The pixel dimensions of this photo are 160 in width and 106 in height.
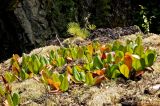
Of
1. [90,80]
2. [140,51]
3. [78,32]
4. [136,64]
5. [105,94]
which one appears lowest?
[105,94]

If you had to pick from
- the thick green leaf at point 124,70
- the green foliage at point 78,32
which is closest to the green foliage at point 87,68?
the thick green leaf at point 124,70

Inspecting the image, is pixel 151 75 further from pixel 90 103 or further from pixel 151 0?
pixel 151 0

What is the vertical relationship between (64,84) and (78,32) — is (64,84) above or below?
below

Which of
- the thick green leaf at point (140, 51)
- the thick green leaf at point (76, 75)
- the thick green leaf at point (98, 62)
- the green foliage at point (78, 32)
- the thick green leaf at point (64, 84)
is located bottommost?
the thick green leaf at point (64, 84)

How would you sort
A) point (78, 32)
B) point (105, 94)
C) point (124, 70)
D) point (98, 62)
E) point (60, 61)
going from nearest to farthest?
point (105, 94) → point (124, 70) → point (98, 62) → point (60, 61) → point (78, 32)

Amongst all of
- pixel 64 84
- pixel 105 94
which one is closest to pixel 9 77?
pixel 64 84

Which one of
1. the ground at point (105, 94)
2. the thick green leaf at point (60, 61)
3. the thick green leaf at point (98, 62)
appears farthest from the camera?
the thick green leaf at point (60, 61)

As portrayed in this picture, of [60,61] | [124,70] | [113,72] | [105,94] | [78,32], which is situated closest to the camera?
[105,94]

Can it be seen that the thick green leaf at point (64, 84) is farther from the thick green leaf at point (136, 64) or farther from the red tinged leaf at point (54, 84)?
the thick green leaf at point (136, 64)

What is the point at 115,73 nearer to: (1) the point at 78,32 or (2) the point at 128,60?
(2) the point at 128,60

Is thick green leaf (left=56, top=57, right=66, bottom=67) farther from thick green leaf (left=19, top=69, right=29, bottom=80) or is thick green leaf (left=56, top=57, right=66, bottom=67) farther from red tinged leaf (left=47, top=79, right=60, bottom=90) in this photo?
red tinged leaf (left=47, top=79, right=60, bottom=90)
